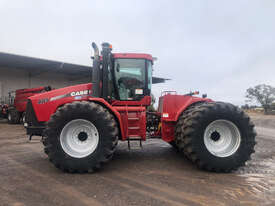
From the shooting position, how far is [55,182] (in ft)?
10.8

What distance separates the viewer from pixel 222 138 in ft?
13.5

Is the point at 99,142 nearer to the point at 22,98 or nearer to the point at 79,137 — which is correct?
the point at 79,137

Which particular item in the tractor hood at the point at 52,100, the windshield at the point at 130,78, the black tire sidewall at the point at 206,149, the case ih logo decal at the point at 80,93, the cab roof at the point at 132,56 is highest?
the cab roof at the point at 132,56

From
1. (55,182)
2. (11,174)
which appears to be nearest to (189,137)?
(55,182)

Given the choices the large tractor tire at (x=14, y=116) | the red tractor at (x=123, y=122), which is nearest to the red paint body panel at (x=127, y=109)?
the red tractor at (x=123, y=122)

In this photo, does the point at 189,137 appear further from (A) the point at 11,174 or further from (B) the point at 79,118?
(A) the point at 11,174

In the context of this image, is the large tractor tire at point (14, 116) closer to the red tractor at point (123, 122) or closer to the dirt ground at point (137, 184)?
the dirt ground at point (137, 184)

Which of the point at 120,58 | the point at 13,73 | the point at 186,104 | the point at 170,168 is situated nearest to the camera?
the point at 170,168

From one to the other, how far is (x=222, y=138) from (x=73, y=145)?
3166 mm

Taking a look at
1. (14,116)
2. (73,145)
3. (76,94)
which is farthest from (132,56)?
(14,116)

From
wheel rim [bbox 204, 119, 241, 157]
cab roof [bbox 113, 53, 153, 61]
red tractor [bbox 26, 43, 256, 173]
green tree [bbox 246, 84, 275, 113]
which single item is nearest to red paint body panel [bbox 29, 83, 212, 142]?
red tractor [bbox 26, 43, 256, 173]

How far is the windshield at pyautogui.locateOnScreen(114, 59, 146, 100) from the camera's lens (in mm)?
4738

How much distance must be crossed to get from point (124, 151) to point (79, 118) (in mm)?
2201

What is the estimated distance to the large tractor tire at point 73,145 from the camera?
3.69m
